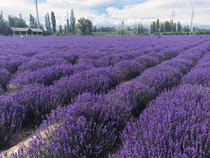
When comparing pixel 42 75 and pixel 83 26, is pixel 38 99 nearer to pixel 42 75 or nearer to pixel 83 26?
pixel 42 75

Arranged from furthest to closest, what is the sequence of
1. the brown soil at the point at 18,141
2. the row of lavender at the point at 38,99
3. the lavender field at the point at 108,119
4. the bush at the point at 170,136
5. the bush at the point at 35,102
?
the bush at the point at 35,102
the row of lavender at the point at 38,99
the brown soil at the point at 18,141
the lavender field at the point at 108,119
the bush at the point at 170,136

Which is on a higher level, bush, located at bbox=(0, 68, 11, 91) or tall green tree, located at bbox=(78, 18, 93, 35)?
tall green tree, located at bbox=(78, 18, 93, 35)

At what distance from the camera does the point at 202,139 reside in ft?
4.62

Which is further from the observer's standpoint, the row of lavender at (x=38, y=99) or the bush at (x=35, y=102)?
the bush at (x=35, y=102)

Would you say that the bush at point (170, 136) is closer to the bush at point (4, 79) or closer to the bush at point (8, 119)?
the bush at point (8, 119)

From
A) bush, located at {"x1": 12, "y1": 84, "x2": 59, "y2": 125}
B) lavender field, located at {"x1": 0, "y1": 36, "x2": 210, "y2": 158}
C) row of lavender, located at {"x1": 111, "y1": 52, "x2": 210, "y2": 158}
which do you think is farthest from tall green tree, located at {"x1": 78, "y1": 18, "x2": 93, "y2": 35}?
row of lavender, located at {"x1": 111, "y1": 52, "x2": 210, "y2": 158}

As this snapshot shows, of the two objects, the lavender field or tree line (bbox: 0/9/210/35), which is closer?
the lavender field


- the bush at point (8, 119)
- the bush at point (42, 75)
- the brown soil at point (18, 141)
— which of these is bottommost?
the brown soil at point (18, 141)

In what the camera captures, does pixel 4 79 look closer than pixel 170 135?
No

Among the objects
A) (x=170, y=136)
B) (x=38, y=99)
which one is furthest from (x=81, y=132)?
(x=38, y=99)

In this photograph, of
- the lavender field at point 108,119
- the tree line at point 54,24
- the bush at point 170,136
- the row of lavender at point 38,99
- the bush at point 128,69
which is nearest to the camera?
the bush at point 170,136

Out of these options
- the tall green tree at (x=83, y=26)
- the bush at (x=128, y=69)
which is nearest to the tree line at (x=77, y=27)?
the tall green tree at (x=83, y=26)

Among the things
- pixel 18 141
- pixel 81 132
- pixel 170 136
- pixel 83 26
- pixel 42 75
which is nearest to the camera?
pixel 170 136

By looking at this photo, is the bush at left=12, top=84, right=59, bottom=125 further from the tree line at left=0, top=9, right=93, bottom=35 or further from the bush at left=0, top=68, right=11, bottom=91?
the tree line at left=0, top=9, right=93, bottom=35
